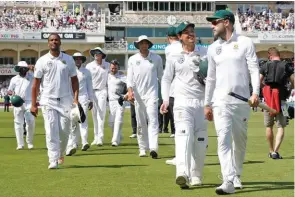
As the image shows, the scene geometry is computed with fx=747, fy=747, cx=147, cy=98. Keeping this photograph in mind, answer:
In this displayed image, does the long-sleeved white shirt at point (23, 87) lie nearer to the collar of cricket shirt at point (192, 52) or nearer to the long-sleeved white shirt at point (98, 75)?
the long-sleeved white shirt at point (98, 75)

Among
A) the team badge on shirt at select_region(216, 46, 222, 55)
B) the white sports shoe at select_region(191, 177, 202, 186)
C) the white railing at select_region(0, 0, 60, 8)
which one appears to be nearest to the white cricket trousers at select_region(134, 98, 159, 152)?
the white sports shoe at select_region(191, 177, 202, 186)

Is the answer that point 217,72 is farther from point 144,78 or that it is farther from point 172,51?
point 144,78

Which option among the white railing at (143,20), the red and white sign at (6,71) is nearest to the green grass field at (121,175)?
the red and white sign at (6,71)

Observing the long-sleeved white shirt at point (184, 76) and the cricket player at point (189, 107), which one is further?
the long-sleeved white shirt at point (184, 76)

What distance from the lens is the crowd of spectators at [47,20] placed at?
79.4m

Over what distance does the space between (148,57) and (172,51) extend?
3605 millimetres

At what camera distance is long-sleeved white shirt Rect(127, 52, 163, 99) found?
14.6 m

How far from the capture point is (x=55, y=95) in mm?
12688

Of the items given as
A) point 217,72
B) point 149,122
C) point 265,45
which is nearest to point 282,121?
point 149,122

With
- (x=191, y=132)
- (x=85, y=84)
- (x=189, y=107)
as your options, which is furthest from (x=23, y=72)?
(x=191, y=132)

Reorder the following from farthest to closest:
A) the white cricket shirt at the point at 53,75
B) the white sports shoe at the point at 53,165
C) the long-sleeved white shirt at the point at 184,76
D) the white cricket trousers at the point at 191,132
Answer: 1. the white cricket shirt at the point at 53,75
2. the white sports shoe at the point at 53,165
3. the long-sleeved white shirt at the point at 184,76
4. the white cricket trousers at the point at 191,132

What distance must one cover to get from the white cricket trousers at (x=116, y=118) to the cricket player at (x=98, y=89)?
1.22ft

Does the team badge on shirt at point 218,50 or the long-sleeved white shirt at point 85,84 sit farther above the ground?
the team badge on shirt at point 218,50

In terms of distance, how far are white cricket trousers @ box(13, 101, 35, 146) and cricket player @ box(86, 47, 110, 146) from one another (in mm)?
1590
